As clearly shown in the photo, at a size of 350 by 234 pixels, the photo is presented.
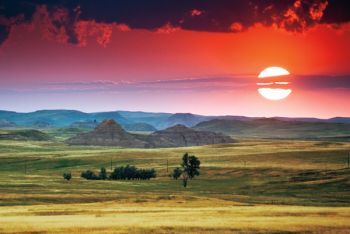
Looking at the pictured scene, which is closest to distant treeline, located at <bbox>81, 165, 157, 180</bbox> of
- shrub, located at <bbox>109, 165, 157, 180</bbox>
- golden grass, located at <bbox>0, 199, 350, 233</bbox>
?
shrub, located at <bbox>109, 165, 157, 180</bbox>

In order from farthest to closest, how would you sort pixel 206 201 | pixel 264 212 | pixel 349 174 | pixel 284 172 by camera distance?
pixel 284 172 < pixel 349 174 < pixel 206 201 < pixel 264 212

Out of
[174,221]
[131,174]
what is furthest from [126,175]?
[174,221]

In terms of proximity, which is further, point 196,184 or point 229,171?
point 229,171

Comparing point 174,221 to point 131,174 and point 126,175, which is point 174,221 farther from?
point 126,175

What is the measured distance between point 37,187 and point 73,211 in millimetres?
59138

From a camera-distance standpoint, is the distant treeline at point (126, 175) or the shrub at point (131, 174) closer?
the shrub at point (131, 174)

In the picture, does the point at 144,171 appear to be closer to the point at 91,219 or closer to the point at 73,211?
the point at 73,211

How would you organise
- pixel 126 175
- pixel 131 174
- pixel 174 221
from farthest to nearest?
pixel 126 175 < pixel 131 174 < pixel 174 221

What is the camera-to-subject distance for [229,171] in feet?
571

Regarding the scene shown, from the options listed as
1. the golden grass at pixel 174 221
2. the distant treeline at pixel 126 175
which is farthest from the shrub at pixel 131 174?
the golden grass at pixel 174 221

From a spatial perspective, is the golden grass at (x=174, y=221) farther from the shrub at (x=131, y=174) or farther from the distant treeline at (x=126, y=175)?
the distant treeline at (x=126, y=175)

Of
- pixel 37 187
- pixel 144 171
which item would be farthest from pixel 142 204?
pixel 144 171

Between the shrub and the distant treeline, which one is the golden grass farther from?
the distant treeline

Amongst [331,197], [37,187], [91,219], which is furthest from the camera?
[37,187]
